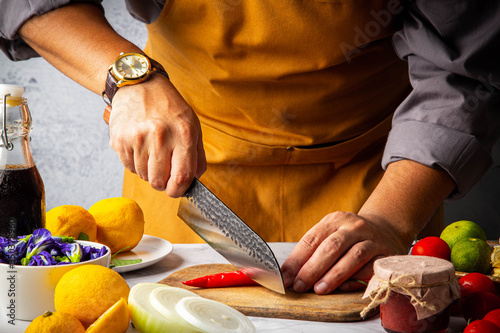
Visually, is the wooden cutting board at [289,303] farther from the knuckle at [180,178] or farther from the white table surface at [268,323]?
the knuckle at [180,178]

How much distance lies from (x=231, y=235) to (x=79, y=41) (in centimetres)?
54

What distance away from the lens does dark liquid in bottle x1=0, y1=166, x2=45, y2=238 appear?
966mm

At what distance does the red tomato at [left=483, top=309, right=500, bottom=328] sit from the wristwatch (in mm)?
731

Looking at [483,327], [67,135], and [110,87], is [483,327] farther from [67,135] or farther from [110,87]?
[67,135]

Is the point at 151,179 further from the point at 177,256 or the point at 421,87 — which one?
the point at 421,87

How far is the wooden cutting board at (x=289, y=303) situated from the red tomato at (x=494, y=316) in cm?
19

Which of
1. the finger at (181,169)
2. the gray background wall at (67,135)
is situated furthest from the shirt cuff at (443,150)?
the gray background wall at (67,135)

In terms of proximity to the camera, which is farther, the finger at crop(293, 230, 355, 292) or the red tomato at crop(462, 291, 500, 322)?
the finger at crop(293, 230, 355, 292)

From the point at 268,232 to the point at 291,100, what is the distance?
375 mm

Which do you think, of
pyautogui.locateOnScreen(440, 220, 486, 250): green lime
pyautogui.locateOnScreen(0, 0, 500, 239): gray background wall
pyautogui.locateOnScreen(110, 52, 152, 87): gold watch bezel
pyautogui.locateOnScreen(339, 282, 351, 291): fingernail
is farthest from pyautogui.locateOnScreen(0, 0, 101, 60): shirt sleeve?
pyautogui.locateOnScreen(0, 0, 500, 239): gray background wall

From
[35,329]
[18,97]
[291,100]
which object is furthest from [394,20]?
[35,329]

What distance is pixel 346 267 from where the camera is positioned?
3.21ft

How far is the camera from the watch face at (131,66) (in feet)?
3.49

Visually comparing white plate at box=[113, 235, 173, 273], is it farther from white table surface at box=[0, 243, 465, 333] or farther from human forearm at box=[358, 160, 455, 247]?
human forearm at box=[358, 160, 455, 247]
